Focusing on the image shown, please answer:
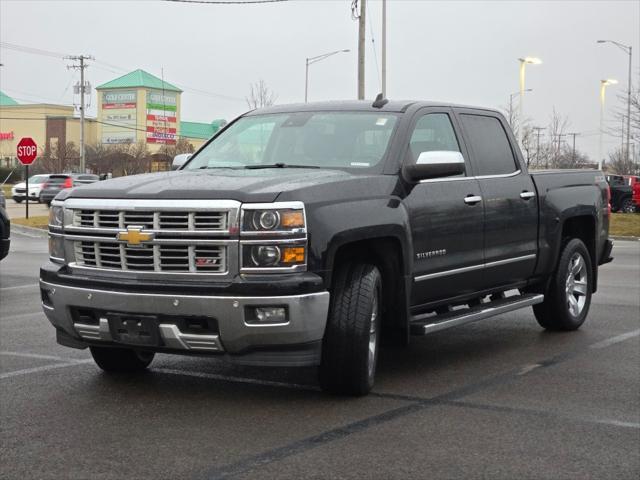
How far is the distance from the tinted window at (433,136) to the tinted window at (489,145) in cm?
27

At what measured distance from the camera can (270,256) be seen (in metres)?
6.11

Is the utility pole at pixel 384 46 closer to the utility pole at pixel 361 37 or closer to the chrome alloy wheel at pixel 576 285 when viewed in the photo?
the utility pole at pixel 361 37

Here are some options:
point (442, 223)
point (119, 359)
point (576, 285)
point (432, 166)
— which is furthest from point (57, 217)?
point (576, 285)

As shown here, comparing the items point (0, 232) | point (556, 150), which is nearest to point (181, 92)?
point (556, 150)

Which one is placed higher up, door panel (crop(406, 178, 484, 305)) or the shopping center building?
the shopping center building

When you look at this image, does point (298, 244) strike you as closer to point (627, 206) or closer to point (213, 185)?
point (213, 185)

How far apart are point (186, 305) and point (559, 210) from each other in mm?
4261

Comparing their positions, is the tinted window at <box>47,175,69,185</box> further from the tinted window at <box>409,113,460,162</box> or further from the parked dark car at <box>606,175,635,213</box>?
the tinted window at <box>409,113,460,162</box>

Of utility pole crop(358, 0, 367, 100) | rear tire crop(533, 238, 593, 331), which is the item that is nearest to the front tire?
rear tire crop(533, 238, 593, 331)

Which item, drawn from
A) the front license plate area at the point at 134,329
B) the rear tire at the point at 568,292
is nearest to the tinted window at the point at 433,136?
the rear tire at the point at 568,292

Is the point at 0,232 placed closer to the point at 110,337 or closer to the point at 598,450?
the point at 110,337

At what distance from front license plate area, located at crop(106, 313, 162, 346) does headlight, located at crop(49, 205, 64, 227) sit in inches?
32.3

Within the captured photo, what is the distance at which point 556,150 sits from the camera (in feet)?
290

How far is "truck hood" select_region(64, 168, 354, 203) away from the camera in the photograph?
620 cm
